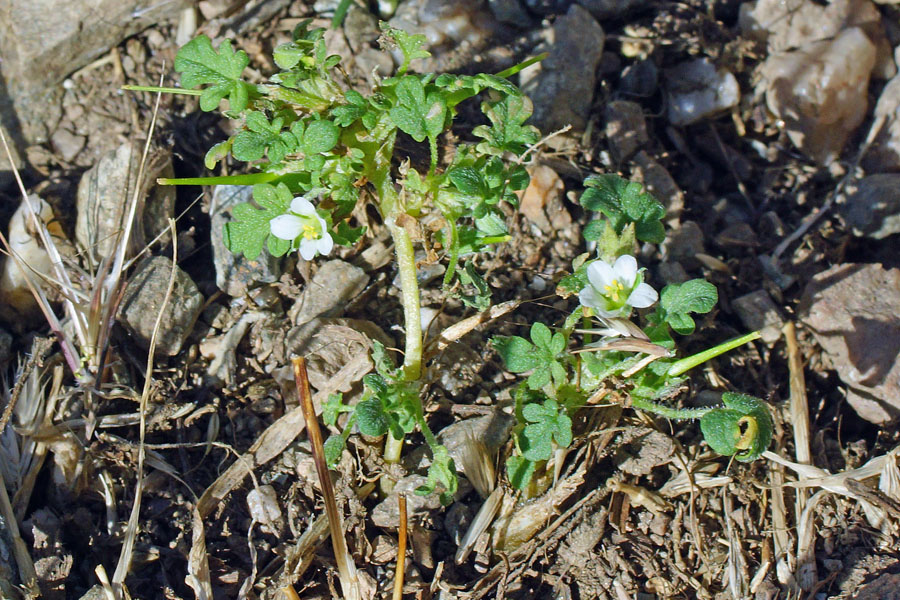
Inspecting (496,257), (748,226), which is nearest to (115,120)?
(496,257)

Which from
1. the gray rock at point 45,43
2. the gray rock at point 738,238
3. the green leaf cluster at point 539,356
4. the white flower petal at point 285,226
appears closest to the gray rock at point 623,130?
the gray rock at point 738,238

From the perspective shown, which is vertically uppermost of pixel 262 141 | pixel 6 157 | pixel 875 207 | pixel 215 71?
pixel 215 71

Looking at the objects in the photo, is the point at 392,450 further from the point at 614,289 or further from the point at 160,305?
the point at 160,305

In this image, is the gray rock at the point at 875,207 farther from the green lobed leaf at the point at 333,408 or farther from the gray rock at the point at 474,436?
the green lobed leaf at the point at 333,408

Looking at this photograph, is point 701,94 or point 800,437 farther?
point 701,94

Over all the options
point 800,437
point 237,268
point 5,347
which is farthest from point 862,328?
point 5,347

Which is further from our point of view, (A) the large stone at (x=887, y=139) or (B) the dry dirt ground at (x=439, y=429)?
(A) the large stone at (x=887, y=139)
